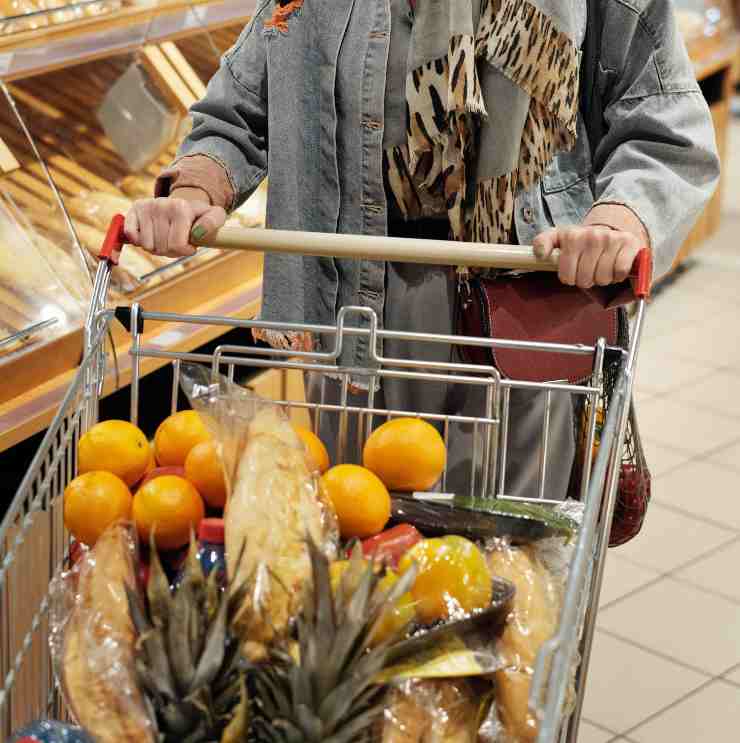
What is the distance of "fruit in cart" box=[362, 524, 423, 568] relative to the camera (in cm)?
145

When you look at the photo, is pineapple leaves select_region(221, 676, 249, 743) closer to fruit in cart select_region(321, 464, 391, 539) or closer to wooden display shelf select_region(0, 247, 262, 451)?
fruit in cart select_region(321, 464, 391, 539)

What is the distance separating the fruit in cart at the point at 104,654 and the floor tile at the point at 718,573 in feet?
7.30

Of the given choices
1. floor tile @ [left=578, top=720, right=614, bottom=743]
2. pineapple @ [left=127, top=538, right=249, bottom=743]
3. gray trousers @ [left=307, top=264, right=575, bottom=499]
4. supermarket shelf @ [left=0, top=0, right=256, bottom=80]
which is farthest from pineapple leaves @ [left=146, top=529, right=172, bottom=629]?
supermarket shelf @ [left=0, top=0, right=256, bottom=80]

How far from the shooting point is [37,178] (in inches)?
111

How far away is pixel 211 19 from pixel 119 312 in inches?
80.3

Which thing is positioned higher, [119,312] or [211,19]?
[211,19]

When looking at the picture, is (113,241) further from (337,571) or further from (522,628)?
(522,628)

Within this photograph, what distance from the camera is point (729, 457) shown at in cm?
398

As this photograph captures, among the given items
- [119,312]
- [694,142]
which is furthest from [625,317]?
[119,312]

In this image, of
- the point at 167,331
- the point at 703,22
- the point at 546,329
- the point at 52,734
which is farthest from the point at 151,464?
the point at 703,22

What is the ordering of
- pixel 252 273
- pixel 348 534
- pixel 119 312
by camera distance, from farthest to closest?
pixel 252 273 < pixel 119 312 < pixel 348 534

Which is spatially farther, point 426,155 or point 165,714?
point 426,155

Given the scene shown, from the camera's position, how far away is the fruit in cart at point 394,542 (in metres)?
1.45

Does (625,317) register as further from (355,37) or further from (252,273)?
(252,273)
